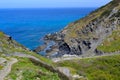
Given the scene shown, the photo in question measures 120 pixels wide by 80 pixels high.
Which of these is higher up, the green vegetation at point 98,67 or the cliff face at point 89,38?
the cliff face at point 89,38

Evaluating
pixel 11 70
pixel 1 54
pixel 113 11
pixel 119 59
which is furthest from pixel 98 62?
pixel 113 11

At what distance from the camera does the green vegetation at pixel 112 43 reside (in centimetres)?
14962

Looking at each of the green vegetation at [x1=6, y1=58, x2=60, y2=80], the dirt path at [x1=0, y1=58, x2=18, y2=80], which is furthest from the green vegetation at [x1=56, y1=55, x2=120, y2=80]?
the green vegetation at [x1=6, y1=58, x2=60, y2=80]

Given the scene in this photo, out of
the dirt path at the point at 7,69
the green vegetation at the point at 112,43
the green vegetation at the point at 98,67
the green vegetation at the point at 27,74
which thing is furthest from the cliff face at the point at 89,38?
the green vegetation at the point at 27,74

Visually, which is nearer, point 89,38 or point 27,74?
point 27,74

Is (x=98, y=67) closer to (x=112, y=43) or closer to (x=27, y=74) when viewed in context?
(x=27, y=74)

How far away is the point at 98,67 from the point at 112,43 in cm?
5927

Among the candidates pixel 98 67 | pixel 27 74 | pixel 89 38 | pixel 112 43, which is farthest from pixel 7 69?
pixel 89 38

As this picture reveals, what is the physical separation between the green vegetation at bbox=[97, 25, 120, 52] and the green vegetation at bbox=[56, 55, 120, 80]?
38.3 metres

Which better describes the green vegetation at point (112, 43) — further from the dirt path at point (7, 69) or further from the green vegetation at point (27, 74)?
the green vegetation at point (27, 74)

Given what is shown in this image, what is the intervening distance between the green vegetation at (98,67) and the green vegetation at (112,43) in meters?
38.3

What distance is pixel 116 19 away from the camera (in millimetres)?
184250

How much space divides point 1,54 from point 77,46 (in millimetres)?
118413

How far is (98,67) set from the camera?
101m
